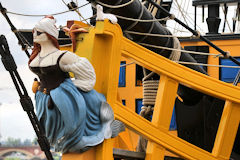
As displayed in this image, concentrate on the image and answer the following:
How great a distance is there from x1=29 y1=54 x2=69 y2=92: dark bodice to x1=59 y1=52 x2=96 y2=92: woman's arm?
0.06 meters

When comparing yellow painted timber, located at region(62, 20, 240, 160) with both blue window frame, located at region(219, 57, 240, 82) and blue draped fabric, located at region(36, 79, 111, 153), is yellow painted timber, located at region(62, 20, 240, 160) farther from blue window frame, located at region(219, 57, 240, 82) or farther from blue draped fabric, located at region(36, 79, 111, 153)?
blue window frame, located at region(219, 57, 240, 82)

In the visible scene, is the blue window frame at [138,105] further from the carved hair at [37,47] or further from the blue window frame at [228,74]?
the carved hair at [37,47]

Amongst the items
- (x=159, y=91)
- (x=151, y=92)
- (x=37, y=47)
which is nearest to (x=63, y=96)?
(x=37, y=47)

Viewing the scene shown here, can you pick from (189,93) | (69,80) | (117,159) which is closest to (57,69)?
(69,80)

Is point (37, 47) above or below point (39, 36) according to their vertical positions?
below

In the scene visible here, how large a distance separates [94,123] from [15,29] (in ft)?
5.17

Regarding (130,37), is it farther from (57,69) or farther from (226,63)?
(226,63)

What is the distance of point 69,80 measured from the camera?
5.73m

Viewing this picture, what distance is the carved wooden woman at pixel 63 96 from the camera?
5.64m

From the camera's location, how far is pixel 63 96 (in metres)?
5.60

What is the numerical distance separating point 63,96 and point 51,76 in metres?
0.24

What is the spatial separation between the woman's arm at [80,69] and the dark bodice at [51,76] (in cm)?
6

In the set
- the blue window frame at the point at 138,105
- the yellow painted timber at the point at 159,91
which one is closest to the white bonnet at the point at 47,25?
the yellow painted timber at the point at 159,91

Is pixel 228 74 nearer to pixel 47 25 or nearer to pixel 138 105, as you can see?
pixel 138 105
